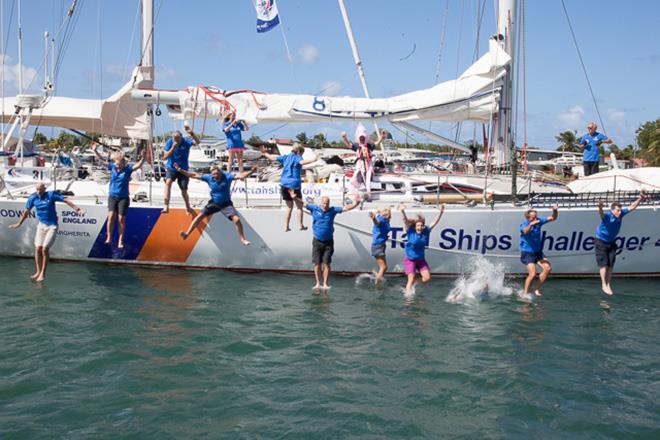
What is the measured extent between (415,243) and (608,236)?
3.20m

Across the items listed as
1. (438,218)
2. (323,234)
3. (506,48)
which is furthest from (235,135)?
(506,48)

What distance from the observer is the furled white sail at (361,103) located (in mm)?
12500

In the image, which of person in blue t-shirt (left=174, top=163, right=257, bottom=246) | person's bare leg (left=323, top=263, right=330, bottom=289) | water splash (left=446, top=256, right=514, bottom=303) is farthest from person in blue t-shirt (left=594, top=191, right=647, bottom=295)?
person in blue t-shirt (left=174, top=163, right=257, bottom=246)

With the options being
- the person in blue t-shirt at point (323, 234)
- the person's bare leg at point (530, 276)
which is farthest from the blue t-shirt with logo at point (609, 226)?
the person in blue t-shirt at point (323, 234)

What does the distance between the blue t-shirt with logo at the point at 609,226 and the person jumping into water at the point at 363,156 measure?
13.1 feet

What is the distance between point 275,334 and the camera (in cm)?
812

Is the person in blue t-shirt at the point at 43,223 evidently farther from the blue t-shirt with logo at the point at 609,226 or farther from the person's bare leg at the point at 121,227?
the blue t-shirt with logo at the point at 609,226

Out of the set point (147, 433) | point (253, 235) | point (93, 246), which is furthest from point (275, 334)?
point (93, 246)

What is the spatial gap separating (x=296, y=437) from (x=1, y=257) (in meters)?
9.62

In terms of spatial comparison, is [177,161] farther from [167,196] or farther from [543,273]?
[543,273]

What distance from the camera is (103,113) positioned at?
14867 millimetres

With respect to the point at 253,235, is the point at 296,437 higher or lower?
lower

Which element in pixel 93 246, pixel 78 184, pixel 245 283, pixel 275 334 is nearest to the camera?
pixel 275 334

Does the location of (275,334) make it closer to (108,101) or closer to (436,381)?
Result: (436,381)
